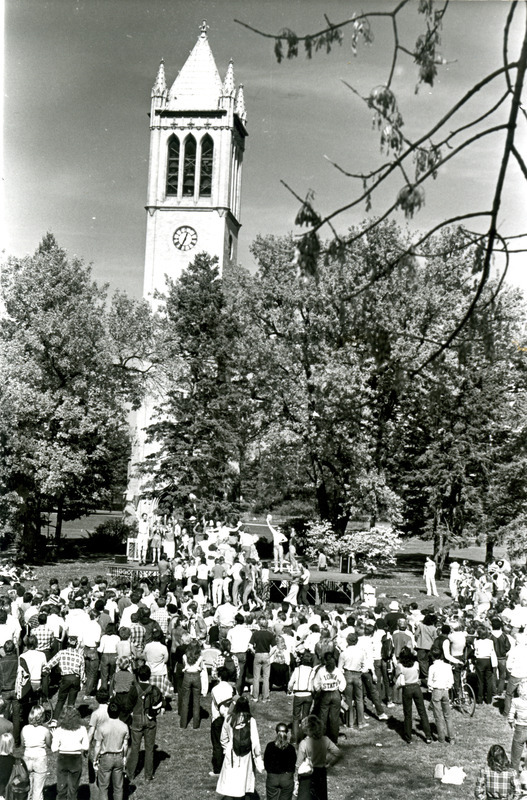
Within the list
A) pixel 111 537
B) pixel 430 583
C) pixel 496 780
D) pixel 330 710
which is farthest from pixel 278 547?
pixel 496 780

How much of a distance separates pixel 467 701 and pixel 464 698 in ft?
0.24

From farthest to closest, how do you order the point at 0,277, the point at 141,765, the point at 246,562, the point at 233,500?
the point at 233,500
the point at 0,277
the point at 246,562
the point at 141,765

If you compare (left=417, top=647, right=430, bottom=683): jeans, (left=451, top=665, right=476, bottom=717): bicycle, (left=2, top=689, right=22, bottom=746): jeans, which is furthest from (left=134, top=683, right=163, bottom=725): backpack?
(left=451, top=665, right=476, bottom=717): bicycle

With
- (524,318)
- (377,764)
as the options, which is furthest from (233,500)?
(377,764)

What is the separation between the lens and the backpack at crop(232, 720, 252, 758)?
9.14 m

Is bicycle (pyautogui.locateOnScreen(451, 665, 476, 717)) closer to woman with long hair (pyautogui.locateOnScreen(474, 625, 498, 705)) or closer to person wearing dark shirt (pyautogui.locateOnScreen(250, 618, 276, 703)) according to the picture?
woman with long hair (pyautogui.locateOnScreen(474, 625, 498, 705))

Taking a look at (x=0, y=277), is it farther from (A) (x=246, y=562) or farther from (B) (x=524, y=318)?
(B) (x=524, y=318)

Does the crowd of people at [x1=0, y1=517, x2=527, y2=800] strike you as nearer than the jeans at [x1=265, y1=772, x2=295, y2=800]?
No

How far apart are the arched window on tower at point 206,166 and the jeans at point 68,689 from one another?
174 feet

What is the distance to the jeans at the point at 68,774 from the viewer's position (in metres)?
9.83

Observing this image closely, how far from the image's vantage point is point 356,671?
14.4m

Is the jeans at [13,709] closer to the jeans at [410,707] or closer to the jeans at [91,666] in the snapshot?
the jeans at [91,666]

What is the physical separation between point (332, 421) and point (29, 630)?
67.9ft

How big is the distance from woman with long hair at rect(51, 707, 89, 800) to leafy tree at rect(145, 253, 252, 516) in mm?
30290
